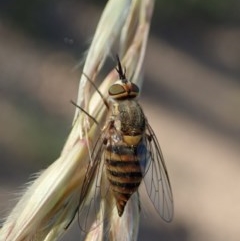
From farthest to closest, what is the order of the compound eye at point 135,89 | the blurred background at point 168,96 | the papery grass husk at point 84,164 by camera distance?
the blurred background at point 168,96
the compound eye at point 135,89
the papery grass husk at point 84,164

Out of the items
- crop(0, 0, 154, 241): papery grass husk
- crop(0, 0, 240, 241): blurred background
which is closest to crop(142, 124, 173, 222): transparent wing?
crop(0, 0, 154, 241): papery grass husk

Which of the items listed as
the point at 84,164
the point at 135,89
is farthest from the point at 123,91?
the point at 84,164

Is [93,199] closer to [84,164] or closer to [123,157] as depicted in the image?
[84,164]

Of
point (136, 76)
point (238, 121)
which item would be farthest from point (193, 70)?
point (136, 76)

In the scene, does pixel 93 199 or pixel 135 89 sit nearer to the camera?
pixel 93 199

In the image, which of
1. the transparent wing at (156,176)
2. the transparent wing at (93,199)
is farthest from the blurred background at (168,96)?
the transparent wing at (93,199)

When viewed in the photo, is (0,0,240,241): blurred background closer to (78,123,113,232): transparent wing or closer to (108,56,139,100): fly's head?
(108,56,139,100): fly's head

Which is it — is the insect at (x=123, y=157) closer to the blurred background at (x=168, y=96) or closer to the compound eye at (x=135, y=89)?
the compound eye at (x=135, y=89)
